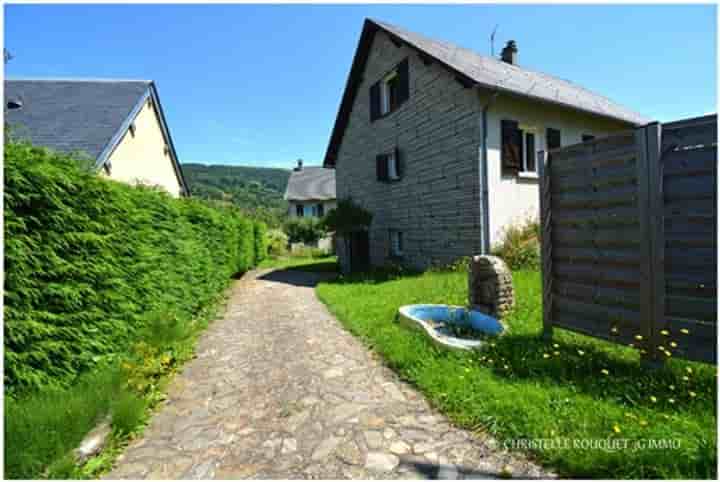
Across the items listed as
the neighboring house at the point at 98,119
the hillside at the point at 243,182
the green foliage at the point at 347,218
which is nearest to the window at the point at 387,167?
the green foliage at the point at 347,218

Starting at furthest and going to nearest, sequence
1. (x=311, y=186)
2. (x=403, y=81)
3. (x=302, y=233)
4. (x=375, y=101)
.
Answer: (x=311, y=186), (x=302, y=233), (x=375, y=101), (x=403, y=81)

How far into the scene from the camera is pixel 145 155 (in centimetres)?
1430

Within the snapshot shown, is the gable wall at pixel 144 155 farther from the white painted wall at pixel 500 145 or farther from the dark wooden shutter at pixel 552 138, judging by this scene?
the dark wooden shutter at pixel 552 138

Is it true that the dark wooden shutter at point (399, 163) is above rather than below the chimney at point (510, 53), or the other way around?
below

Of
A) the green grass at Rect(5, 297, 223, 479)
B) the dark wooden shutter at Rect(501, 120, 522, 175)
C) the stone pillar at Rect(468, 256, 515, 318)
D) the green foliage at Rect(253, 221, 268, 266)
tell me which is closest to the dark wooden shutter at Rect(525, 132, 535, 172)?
the dark wooden shutter at Rect(501, 120, 522, 175)

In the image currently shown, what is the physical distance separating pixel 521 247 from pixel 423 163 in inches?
160

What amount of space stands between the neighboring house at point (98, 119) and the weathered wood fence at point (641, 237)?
8646mm

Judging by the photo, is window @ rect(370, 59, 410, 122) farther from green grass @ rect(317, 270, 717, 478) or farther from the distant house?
the distant house

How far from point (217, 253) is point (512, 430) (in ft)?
25.4

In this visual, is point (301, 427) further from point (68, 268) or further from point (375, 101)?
point (375, 101)

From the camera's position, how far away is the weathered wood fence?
279cm

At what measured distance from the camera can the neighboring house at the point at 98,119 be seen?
10000 mm

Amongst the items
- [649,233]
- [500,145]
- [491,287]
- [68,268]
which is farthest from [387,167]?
[68,268]

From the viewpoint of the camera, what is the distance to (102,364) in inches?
125
